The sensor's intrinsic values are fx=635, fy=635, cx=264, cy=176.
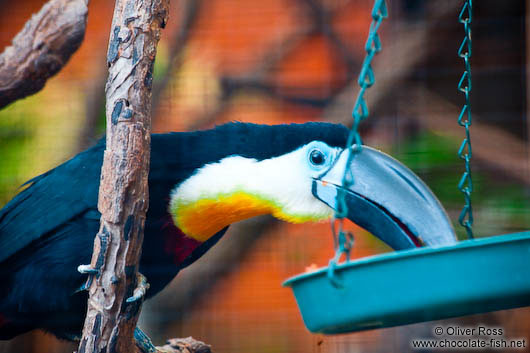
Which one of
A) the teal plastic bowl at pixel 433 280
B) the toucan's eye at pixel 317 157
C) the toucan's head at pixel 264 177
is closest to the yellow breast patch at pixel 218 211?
the toucan's head at pixel 264 177

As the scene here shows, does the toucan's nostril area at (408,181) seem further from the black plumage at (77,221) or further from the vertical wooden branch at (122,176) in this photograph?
the vertical wooden branch at (122,176)

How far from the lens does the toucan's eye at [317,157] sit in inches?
52.0

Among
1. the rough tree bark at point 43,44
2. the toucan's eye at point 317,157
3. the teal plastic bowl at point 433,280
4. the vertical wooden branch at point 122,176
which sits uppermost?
the rough tree bark at point 43,44

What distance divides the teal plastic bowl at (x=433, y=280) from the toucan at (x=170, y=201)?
1.58 feet

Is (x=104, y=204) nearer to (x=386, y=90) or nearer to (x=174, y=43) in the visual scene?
(x=174, y=43)

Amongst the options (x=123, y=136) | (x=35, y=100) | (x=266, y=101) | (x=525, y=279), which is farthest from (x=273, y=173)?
(x=35, y=100)

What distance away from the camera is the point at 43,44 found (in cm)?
156

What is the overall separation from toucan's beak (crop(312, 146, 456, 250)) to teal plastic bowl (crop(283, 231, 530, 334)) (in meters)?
0.27

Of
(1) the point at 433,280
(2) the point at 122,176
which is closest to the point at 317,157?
(2) the point at 122,176

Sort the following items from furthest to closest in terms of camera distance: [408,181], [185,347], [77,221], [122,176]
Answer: [185,347], [77,221], [408,181], [122,176]

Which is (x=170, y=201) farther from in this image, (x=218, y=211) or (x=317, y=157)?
(x=317, y=157)

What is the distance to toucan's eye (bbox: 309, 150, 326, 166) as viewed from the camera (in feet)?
4.33

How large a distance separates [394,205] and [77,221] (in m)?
0.63

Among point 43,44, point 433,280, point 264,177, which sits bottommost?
point 433,280
